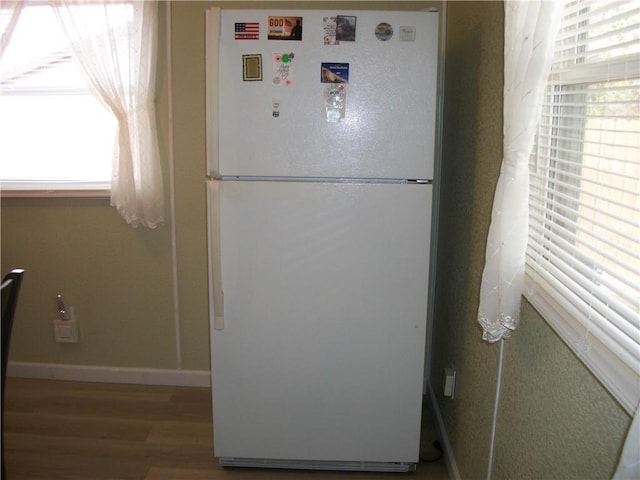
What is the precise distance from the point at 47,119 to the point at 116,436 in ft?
5.07

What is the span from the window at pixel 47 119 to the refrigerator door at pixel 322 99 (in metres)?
0.98

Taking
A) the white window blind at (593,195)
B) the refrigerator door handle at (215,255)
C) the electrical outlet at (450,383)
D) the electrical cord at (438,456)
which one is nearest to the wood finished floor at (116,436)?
the electrical cord at (438,456)

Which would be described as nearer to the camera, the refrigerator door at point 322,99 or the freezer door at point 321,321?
the refrigerator door at point 322,99

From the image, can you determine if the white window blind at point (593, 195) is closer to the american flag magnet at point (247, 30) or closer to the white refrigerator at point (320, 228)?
the white refrigerator at point (320, 228)

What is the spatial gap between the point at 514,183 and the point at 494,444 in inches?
32.9

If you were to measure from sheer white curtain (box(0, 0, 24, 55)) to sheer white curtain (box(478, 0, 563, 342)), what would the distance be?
222 centimetres

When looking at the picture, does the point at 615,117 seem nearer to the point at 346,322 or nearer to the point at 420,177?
the point at 420,177

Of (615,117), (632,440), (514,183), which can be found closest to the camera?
(632,440)

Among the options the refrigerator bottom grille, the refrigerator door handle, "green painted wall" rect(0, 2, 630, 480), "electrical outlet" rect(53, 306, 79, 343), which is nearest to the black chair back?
the refrigerator door handle

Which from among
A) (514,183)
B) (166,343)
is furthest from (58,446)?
(514,183)

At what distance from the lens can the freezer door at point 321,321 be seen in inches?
69.4

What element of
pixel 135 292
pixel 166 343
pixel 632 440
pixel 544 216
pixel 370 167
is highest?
pixel 370 167

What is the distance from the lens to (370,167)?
173cm

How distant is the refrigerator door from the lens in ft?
5.45
